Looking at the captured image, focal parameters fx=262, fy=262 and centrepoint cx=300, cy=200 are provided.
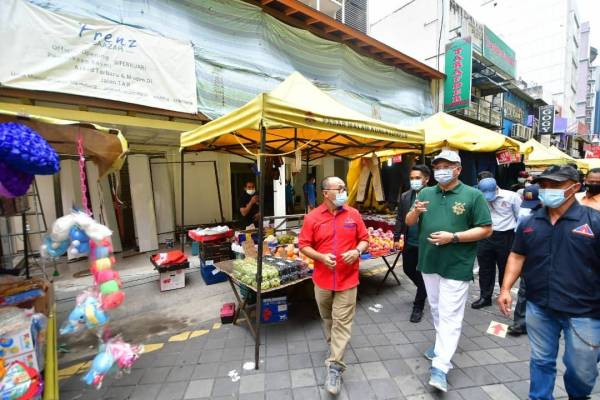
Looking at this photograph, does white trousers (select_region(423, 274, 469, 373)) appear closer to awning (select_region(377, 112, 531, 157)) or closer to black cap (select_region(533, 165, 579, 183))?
black cap (select_region(533, 165, 579, 183))

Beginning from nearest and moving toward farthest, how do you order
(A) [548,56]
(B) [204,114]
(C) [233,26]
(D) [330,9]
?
(B) [204,114], (C) [233,26], (D) [330,9], (A) [548,56]

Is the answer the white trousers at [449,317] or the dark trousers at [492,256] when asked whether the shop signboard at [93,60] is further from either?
the dark trousers at [492,256]

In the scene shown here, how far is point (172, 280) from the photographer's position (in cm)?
495

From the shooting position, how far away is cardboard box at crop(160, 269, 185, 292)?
16.0 ft

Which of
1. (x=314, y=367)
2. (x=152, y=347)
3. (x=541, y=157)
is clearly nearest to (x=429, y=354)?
(x=314, y=367)

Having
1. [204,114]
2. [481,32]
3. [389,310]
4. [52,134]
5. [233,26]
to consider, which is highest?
[481,32]

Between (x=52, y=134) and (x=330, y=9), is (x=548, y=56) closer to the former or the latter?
(x=330, y=9)

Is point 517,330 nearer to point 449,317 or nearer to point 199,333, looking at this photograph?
point 449,317

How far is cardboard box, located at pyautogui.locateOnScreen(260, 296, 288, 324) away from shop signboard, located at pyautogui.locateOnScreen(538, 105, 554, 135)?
2949cm

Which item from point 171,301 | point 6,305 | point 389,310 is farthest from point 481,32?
point 6,305

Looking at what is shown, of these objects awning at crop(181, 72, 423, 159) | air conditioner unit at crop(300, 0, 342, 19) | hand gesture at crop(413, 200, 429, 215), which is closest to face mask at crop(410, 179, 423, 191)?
awning at crop(181, 72, 423, 159)

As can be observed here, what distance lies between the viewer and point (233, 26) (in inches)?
264

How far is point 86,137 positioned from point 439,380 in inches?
154

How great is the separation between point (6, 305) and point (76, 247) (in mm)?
942
